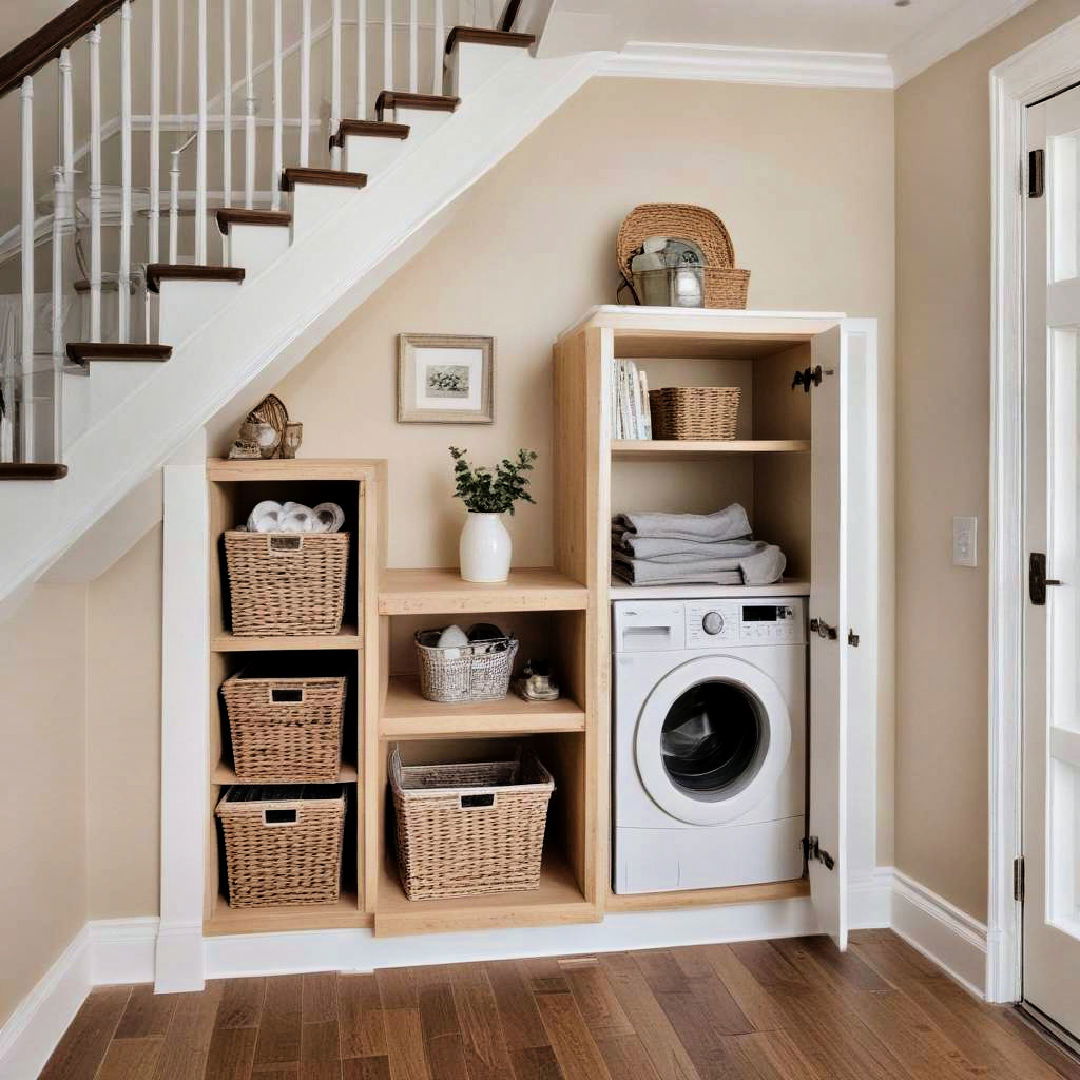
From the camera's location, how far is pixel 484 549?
9.68ft

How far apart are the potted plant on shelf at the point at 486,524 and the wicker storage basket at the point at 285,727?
50cm

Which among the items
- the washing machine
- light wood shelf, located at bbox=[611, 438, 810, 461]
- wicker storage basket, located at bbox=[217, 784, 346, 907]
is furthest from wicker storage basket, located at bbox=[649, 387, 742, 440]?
wicker storage basket, located at bbox=[217, 784, 346, 907]

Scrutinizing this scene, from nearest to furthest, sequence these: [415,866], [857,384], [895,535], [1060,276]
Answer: [1060,276] → [415,866] → [857,384] → [895,535]

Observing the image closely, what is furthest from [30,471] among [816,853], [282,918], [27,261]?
[816,853]

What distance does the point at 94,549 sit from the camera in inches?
104

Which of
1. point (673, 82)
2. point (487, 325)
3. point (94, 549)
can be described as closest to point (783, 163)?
point (673, 82)

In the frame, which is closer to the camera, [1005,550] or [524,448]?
[1005,550]

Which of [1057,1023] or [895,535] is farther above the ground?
[895,535]

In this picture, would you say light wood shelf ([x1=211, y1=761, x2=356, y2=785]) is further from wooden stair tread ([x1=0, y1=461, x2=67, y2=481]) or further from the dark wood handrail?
the dark wood handrail

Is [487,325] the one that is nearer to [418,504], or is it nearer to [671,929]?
[418,504]

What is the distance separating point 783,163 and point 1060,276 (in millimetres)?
1114

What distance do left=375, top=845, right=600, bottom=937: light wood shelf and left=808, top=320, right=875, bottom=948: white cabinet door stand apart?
65 cm

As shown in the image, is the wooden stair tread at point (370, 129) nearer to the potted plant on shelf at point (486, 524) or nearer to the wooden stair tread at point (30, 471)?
the potted plant on shelf at point (486, 524)

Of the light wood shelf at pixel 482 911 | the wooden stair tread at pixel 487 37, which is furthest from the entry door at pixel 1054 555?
the wooden stair tread at pixel 487 37
